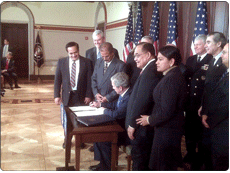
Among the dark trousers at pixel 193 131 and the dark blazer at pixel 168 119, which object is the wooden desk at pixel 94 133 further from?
the dark trousers at pixel 193 131

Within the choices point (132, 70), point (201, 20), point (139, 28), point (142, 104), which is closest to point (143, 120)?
point (142, 104)

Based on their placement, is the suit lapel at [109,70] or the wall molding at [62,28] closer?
the suit lapel at [109,70]

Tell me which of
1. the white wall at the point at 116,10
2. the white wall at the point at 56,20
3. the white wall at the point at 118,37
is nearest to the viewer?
the white wall at the point at 116,10

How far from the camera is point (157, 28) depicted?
563cm

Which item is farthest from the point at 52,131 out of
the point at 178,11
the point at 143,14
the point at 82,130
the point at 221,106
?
the point at 143,14

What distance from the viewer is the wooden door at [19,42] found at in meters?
12.1

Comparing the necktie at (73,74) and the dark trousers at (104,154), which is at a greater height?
the necktie at (73,74)

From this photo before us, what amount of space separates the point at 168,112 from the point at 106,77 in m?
1.33

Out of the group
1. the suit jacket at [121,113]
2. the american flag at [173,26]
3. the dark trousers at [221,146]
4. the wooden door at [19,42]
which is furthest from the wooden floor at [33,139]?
the wooden door at [19,42]

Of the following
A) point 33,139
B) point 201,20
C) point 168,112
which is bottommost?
point 33,139

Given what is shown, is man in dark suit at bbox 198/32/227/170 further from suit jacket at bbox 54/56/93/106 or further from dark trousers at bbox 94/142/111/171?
suit jacket at bbox 54/56/93/106

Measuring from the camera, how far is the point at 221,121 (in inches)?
87.7

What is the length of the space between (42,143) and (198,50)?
2689mm

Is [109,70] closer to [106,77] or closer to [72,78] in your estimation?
[106,77]
